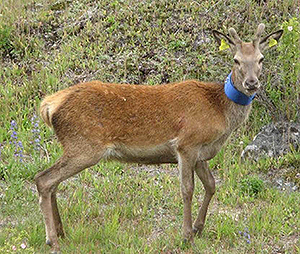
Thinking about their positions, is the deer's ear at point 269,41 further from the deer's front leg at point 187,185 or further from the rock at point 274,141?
the rock at point 274,141

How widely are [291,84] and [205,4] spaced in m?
2.89

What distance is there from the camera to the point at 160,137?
21.2 feet

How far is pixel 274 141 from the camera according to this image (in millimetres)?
8398

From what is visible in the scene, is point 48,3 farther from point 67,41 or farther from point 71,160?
point 71,160

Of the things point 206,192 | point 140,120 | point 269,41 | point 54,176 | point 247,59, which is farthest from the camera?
point 206,192

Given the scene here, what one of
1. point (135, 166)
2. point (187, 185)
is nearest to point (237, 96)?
point (187, 185)

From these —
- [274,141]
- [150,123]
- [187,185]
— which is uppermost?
[150,123]

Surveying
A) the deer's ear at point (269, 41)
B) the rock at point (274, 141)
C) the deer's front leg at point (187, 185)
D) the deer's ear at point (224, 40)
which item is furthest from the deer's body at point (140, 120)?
the rock at point (274, 141)

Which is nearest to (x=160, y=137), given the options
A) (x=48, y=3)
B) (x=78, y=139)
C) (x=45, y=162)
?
(x=78, y=139)

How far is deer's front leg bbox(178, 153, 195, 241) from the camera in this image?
6.35m

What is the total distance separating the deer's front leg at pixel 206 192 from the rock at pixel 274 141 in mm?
1703

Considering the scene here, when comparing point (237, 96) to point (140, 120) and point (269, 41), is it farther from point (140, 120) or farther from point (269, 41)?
point (140, 120)

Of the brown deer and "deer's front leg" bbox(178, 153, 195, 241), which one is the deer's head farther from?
"deer's front leg" bbox(178, 153, 195, 241)

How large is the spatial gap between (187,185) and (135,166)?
2.07 m
